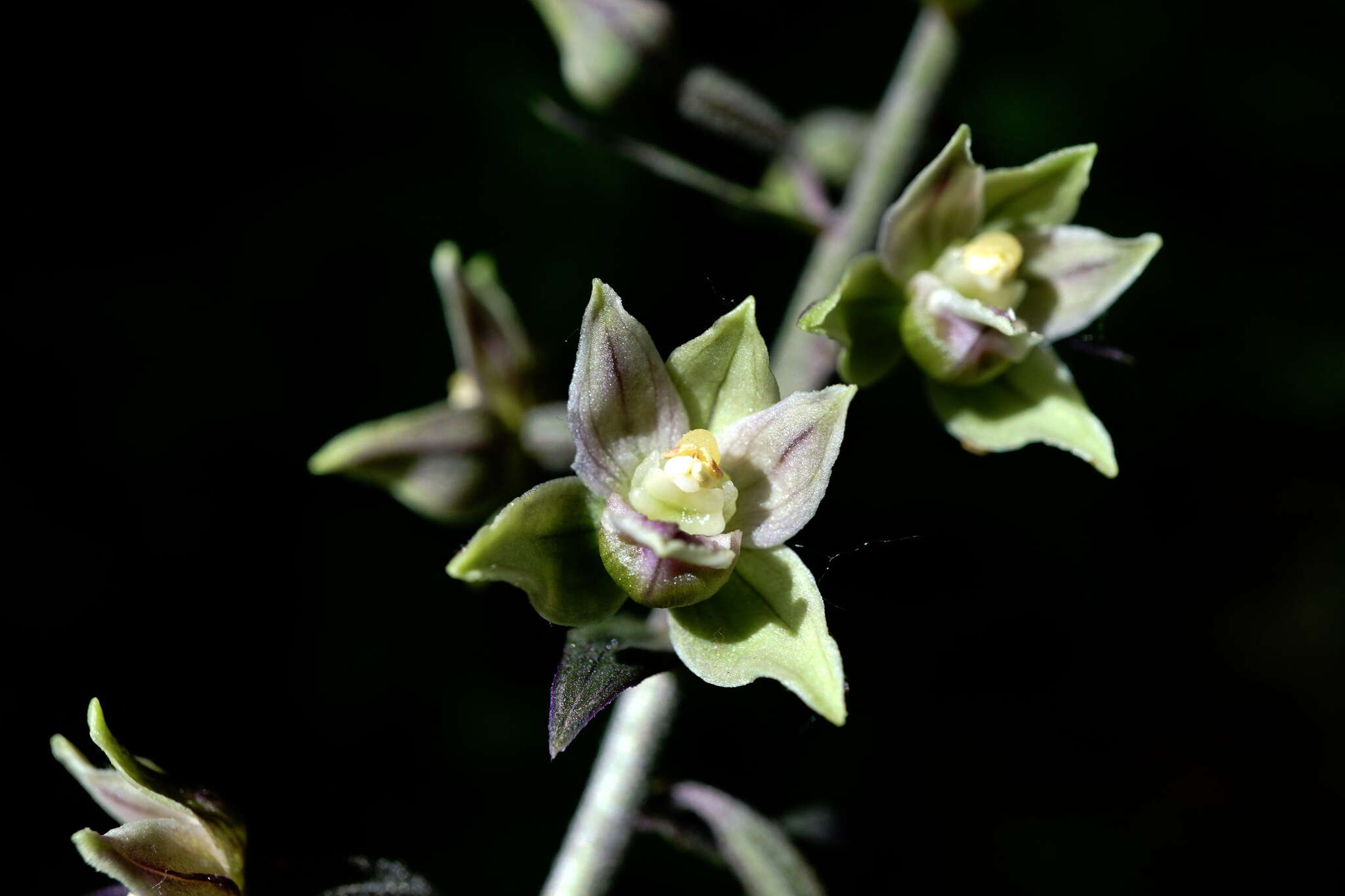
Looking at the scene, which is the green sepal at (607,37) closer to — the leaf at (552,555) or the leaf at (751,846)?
the leaf at (552,555)

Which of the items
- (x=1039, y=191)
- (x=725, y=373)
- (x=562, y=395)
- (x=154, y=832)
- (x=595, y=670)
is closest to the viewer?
(x=595, y=670)

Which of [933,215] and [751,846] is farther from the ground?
[933,215]

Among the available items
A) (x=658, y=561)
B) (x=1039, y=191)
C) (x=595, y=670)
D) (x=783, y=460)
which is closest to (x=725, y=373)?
(x=783, y=460)

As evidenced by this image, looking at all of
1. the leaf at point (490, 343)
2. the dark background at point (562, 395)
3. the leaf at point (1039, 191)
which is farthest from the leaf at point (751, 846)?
the leaf at point (1039, 191)

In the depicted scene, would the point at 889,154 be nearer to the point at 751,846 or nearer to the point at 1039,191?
the point at 1039,191

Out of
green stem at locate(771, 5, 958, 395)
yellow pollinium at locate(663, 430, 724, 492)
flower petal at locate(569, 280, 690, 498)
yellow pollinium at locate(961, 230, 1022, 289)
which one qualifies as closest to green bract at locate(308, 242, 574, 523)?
green stem at locate(771, 5, 958, 395)
